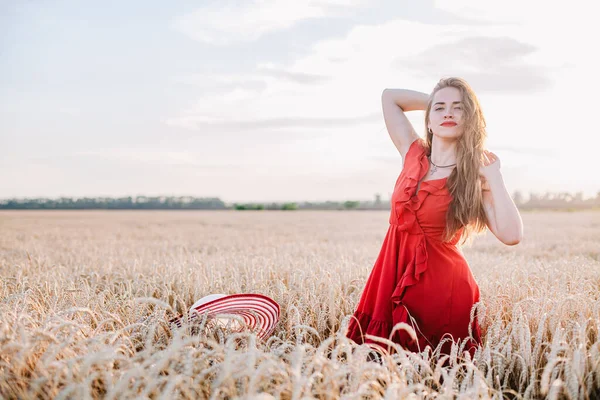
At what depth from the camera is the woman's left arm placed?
120 inches

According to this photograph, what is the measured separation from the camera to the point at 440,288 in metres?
3.27

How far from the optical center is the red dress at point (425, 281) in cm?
325

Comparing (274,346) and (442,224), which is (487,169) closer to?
(442,224)

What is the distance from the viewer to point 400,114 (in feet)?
12.3

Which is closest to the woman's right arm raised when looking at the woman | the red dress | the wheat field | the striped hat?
the woman

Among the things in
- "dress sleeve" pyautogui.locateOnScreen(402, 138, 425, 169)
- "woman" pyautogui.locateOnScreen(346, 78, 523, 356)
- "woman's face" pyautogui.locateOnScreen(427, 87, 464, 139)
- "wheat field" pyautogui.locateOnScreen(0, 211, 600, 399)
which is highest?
Answer: "woman's face" pyautogui.locateOnScreen(427, 87, 464, 139)

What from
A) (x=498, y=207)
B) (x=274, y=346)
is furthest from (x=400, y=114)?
(x=274, y=346)

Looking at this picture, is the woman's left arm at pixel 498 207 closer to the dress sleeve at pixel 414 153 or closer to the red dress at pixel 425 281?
the red dress at pixel 425 281

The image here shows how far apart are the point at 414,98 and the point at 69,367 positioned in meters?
2.93

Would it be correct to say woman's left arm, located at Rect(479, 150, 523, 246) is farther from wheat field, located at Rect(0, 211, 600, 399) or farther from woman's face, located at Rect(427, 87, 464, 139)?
wheat field, located at Rect(0, 211, 600, 399)

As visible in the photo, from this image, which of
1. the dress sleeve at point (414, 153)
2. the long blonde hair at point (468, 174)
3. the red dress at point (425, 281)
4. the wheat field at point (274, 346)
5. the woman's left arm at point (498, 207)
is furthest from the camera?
the dress sleeve at point (414, 153)

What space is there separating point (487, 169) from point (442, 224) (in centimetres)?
47

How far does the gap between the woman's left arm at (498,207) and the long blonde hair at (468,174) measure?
56 millimetres

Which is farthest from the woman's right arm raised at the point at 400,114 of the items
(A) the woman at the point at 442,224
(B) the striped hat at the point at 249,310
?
(B) the striped hat at the point at 249,310
